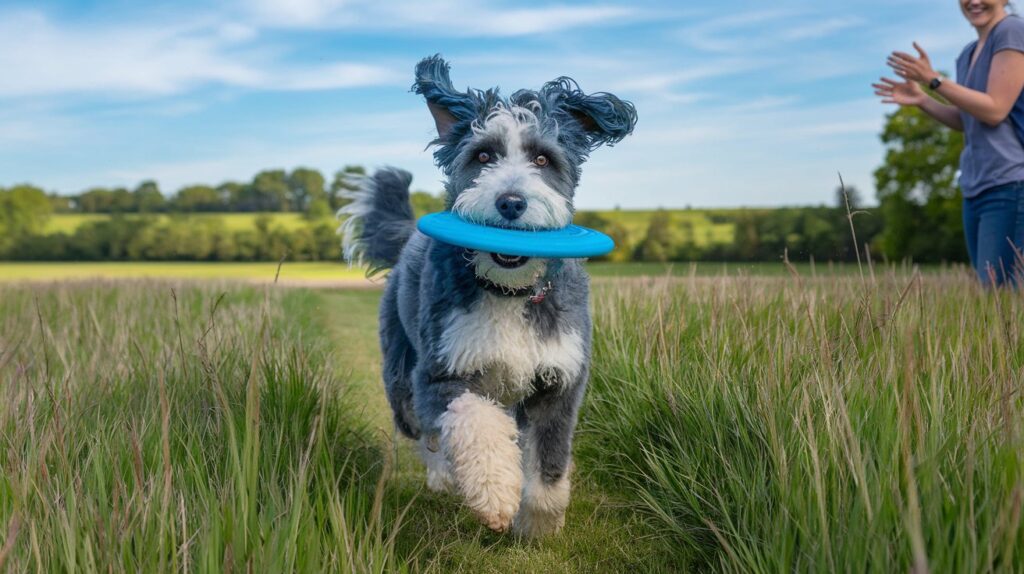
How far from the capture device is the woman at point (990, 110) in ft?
22.5

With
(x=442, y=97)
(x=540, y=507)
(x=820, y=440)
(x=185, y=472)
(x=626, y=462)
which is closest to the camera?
(x=820, y=440)

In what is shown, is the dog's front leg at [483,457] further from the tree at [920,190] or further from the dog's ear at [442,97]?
the tree at [920,190]

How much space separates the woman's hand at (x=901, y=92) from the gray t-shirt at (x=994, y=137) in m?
0.54

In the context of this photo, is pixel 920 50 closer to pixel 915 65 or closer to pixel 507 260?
pixel 915 65

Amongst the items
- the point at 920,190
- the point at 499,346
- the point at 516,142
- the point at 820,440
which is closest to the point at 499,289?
the point at 499,346

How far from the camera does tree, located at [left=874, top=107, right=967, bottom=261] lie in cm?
3438

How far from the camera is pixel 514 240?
11.3 feet

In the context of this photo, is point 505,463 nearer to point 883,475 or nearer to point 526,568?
point 526,568

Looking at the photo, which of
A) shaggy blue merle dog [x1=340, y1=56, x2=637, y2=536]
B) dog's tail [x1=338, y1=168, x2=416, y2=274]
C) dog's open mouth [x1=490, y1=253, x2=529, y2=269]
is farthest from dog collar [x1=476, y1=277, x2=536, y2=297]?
dog's tail [x1=338, y1=168, x2=416, y2=274]

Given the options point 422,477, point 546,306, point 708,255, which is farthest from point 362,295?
point 546,306

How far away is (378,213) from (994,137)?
18.4 feet

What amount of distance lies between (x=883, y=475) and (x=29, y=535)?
2.94m

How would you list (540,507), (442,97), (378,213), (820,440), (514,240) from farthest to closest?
1. (378,213)
2. (442,97)
3. (540,507)
4. (514,240)
5. (820,440)

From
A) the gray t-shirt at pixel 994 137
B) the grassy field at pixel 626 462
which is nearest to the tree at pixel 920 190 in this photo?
the gray t-shirt at pixel 994 137
